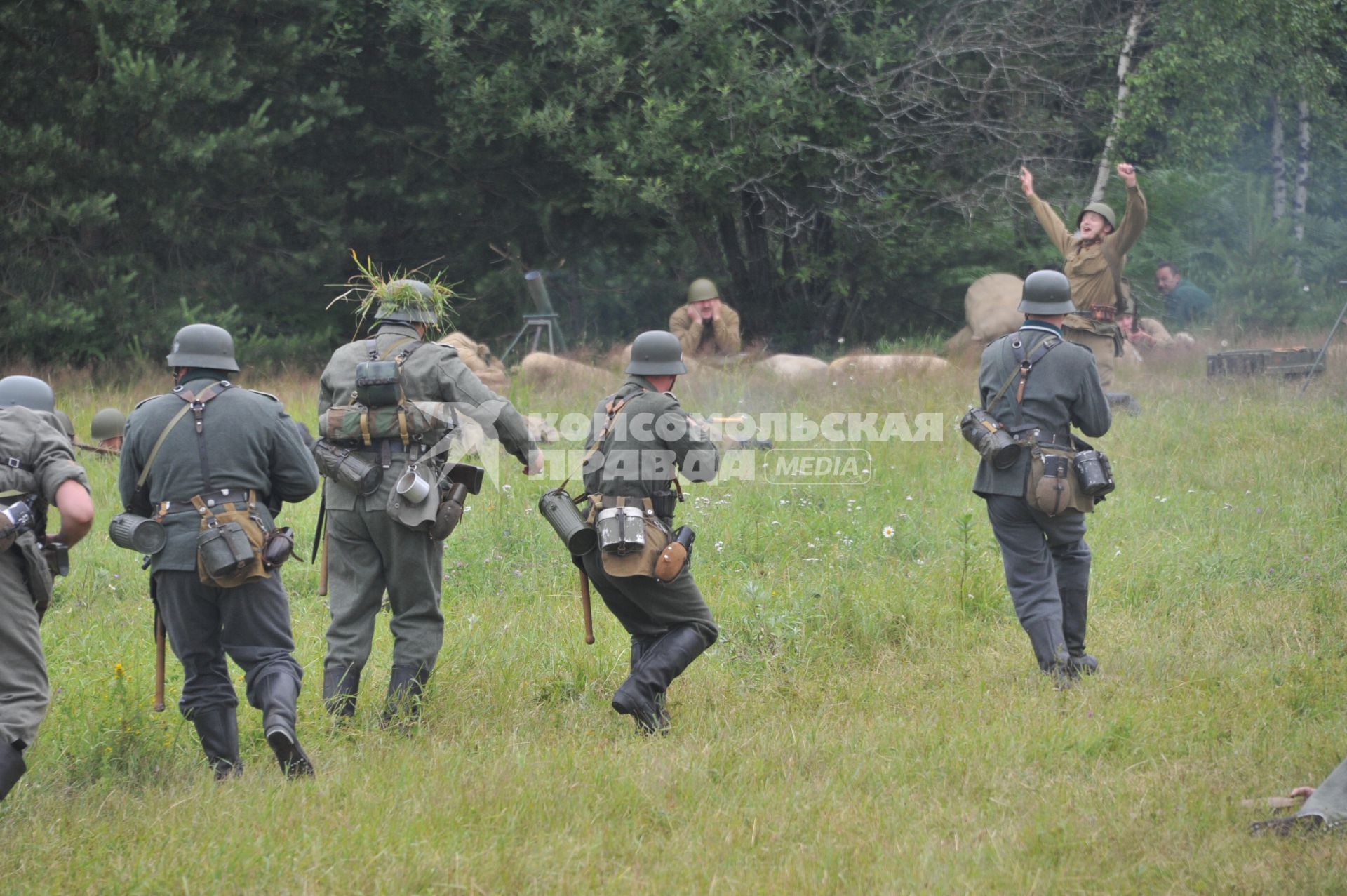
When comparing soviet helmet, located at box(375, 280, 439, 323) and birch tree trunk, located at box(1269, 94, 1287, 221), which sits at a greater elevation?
birch tree trunk, located at box(1269, 94, 1287, 221)

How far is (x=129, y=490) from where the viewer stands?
4.70 metres

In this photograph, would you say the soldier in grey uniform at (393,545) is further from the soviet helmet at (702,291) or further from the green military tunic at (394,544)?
the soviet helmet at (702,291)

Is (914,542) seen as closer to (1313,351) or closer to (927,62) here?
(1313,351)

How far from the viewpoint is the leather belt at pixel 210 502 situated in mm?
4582

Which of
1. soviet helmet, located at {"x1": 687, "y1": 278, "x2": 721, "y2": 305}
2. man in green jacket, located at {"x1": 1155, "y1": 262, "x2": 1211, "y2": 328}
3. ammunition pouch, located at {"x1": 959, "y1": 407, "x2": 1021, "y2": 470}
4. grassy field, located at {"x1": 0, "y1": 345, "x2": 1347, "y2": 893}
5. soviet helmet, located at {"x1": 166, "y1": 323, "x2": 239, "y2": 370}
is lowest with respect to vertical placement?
grassy field, located at {"x1": 0, "y1": 345, "x2": 1347, "y2": 893}

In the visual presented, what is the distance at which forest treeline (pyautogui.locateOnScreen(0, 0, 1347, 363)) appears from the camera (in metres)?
15.2

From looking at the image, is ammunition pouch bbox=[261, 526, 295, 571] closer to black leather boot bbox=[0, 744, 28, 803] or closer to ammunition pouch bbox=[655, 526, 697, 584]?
black leather boot bbox=[0, 744, 28, 803]

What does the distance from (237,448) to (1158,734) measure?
3.68 metres

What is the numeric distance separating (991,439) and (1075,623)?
0.96 m

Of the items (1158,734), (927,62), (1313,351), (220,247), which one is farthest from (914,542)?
(220,247)

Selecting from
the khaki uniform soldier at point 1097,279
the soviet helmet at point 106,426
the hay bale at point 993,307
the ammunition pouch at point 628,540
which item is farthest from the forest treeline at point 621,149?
the ammunition pouch at point 628,540

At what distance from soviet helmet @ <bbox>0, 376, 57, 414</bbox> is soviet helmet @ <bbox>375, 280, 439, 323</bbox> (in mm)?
1503

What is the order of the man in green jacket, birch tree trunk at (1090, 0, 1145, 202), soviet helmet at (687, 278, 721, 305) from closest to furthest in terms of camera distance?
soviet helmet at (687, 278, 721, 305)
birch tree trunk at (1090, 0, 1145, 202)
the man in green jacket

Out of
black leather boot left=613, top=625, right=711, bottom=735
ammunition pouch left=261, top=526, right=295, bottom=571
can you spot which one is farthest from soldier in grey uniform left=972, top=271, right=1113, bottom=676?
ammunition pouch left=261, top=526, right=295, bottom=571
